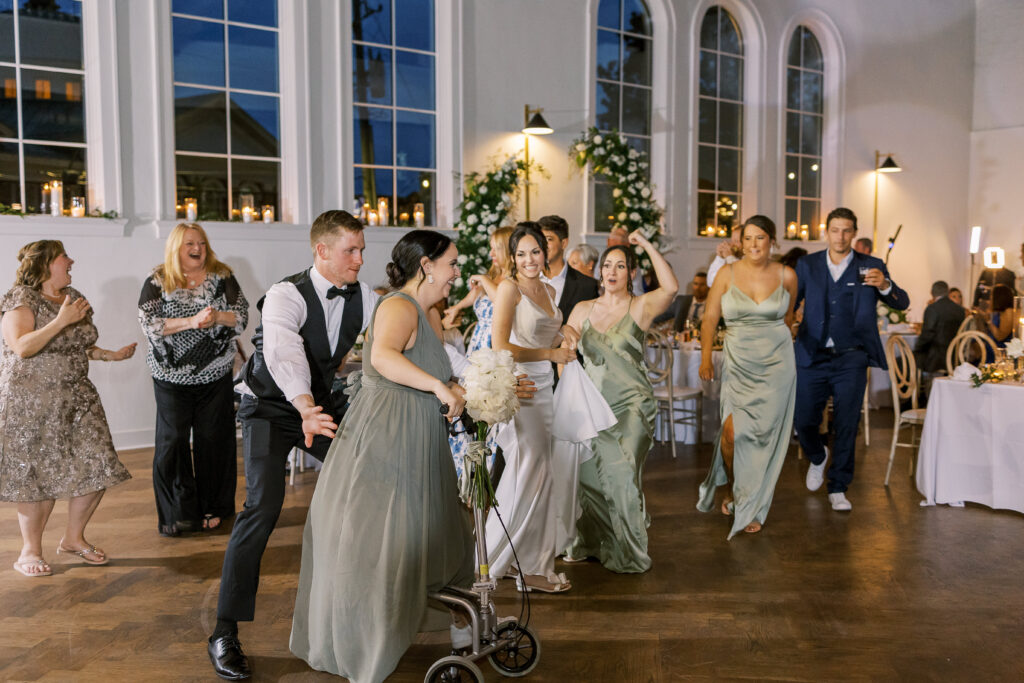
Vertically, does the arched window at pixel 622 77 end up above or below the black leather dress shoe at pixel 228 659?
above

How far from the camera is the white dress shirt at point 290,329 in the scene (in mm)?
2934

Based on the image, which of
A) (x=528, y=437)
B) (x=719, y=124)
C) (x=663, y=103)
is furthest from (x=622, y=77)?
(x=528, y=437)

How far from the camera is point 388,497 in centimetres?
281

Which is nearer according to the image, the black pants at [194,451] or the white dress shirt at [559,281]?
the black pants at [194,451]

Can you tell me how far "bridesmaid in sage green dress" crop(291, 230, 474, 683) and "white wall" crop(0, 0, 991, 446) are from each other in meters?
5.10

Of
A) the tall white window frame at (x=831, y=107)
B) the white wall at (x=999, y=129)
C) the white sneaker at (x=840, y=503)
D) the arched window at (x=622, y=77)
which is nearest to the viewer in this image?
the white sneaker at (x=840, y=503)

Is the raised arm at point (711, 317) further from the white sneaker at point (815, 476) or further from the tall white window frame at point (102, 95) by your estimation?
the tall white window frame at point (102, 95)

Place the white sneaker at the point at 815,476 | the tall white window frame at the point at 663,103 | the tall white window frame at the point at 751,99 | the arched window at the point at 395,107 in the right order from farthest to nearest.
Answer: the tall white window frame at the point at 751,99
the tall white window frame at the point at 663,103
the arched window at the point at 395,107
the white sneaker at the point at 815,476

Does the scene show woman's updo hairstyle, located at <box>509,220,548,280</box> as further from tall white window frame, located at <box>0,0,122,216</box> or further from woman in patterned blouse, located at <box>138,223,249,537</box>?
tall white window frame, located at <box>0,0,122,216</box>

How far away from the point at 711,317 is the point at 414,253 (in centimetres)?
257

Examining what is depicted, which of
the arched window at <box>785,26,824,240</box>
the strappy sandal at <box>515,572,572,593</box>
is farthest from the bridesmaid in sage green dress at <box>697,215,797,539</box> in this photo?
the arched window at <box>785,26,824,240</box>

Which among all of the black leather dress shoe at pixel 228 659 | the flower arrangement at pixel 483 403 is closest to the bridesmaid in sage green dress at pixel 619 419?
the flower arrangement at pixel 483 403

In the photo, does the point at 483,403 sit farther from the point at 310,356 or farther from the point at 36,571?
the point at 36,571

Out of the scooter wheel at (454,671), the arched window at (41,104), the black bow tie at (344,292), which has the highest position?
the arched window at (41,104)
